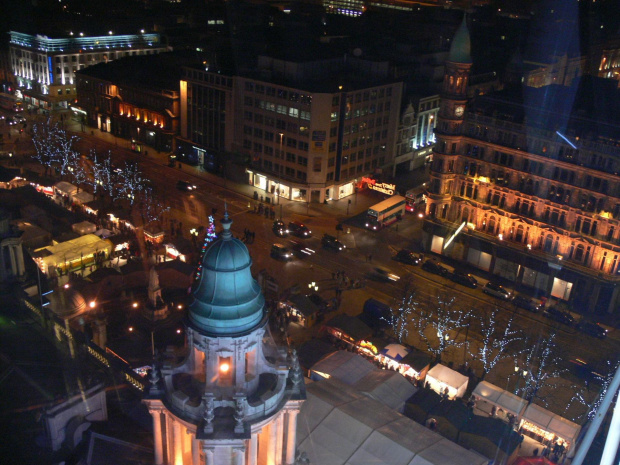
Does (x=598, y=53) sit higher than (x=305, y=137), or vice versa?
(x=598, y=53)

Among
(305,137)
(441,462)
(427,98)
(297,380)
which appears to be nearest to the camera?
(297,380)

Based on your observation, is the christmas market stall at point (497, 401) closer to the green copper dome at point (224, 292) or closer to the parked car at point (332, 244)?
the parked car at point (332, 244)

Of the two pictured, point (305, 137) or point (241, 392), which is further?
point (305, 137)

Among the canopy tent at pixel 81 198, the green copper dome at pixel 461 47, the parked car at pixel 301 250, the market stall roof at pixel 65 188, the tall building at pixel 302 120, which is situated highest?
the green copper dome at pixel 461 47

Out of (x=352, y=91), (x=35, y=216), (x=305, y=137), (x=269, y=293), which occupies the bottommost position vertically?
(x=269, y=293)

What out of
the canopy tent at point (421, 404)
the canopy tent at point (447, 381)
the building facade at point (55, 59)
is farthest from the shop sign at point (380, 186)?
the building facade at point (55, 59)

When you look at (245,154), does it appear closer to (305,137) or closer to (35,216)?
(305,137)

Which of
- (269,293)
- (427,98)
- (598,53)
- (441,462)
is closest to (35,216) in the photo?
(269,293)
